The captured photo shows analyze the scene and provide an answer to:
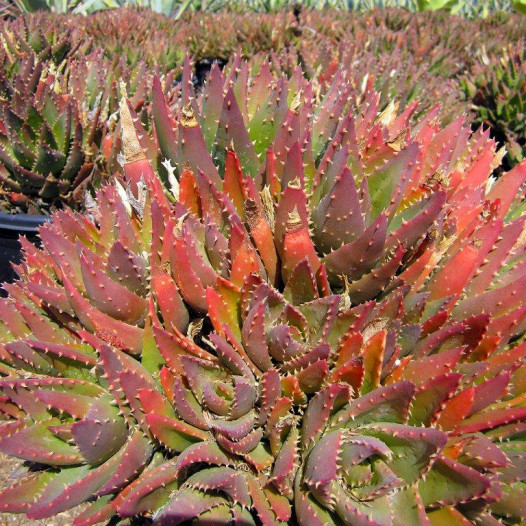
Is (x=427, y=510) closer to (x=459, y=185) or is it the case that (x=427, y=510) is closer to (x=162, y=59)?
(x=459, y=185)

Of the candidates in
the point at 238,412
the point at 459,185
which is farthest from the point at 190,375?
the point at 459,185

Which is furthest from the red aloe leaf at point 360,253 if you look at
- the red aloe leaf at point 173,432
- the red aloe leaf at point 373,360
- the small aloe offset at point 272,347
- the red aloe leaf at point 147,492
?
the red aloe leaf at point 147,492

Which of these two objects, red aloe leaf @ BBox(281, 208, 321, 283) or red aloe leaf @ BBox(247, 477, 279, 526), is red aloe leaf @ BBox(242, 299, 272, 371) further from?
red aloe leaf @ BBox(247, 477, 279, 526)

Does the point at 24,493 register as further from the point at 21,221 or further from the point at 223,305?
the point at 21,221

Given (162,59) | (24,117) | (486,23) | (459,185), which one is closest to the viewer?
(459,185)

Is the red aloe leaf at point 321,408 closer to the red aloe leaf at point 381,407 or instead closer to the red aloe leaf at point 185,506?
the red aloe leaf at point 381,407

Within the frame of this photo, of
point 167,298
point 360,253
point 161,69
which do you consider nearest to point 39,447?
point 167,298

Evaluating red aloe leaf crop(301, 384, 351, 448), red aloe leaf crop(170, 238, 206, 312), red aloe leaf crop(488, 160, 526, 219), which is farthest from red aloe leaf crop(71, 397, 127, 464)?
red aloe leaf crop(488, 160, 526, 219)
